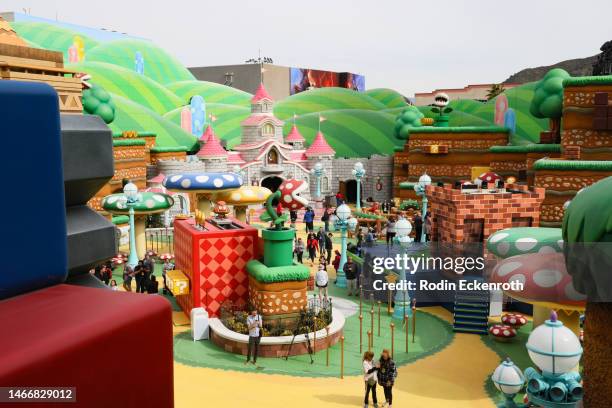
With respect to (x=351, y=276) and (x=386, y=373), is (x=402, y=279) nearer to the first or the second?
(x=351, y=276)

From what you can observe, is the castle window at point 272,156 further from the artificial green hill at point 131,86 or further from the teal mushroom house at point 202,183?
the artificial green hill at point 131,86

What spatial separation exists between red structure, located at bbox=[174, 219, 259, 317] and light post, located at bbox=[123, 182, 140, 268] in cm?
625

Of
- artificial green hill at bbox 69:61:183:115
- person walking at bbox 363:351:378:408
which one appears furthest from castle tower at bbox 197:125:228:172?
person walking at bbox 363:351:378:408

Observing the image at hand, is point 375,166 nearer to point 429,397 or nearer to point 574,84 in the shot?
point 574,84

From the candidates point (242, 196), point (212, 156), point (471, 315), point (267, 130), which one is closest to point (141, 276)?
point (242, 196)

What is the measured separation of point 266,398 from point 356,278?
27.3ft

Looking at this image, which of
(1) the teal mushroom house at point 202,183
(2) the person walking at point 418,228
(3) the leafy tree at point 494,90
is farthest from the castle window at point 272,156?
(3) the leafy tree at point 494,90

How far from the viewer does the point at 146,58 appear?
196ft

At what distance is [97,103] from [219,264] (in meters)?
19.9

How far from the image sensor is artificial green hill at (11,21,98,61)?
5134 cm

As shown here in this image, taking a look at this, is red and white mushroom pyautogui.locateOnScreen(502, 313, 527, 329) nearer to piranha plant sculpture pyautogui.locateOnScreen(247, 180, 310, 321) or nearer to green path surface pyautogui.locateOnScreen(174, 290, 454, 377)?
green path surface pyautogui.locateOnScreen(174, 290, 454, 377)

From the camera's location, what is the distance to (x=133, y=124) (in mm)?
40312

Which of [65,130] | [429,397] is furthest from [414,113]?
[65,130]

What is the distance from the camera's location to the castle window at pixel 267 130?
37.9 meters
